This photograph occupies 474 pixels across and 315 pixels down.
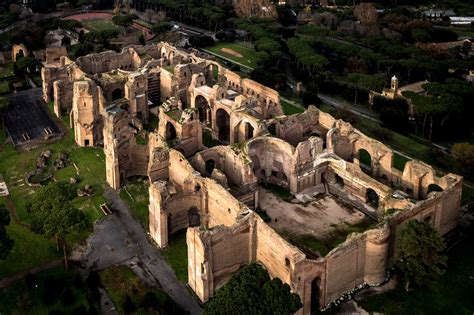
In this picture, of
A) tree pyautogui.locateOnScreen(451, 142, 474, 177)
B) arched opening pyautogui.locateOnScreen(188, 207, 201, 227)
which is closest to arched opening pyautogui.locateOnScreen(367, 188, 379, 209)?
tree pyautogui.locateOnScreen(451, 142, 474, 177)

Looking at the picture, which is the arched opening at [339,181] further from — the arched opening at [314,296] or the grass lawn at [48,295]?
the grass lawn at [48,295]

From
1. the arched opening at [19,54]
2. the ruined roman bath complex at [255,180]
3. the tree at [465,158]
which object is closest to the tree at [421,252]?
the ruined roman bath complex at [255,180]

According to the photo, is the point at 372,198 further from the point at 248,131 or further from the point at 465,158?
the point at 248,131

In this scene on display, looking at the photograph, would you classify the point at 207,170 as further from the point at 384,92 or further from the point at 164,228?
the point at 384,92

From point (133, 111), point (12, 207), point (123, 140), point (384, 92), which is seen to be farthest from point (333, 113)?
point (12, 207)

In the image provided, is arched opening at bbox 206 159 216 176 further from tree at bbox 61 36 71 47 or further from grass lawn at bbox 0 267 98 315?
tree at bbox 61 36 71 47

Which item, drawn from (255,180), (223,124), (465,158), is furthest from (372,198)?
(223,124)
